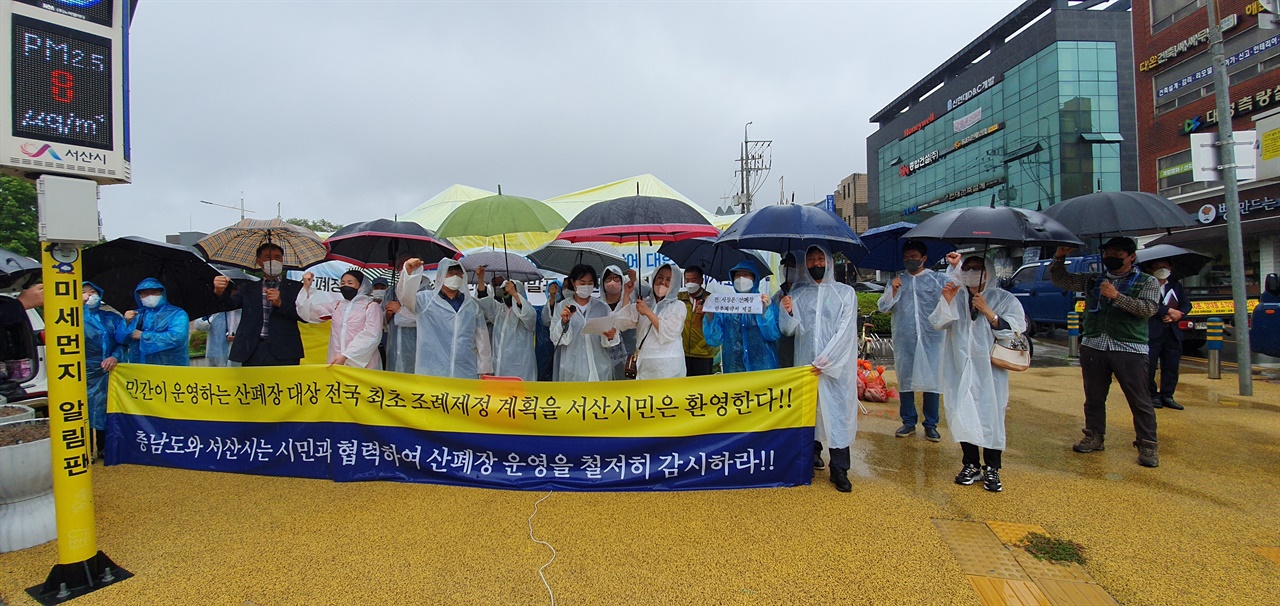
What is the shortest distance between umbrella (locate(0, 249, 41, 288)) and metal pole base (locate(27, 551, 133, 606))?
10.3 ft

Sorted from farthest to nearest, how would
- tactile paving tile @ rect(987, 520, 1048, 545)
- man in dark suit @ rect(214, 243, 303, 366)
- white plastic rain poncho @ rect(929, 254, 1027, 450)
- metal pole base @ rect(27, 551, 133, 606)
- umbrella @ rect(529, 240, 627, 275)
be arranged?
umbrella @ rect(529, 240, 627, 275), man in dark suit @ rect(214, 243, 303, 366), white plastic rain poncho @ rect(929, 254, 1027, 450), tactile paving tile @ rect(987, 520, 1048, 545), metal pole base @ rect(27, 551, 133, 606)

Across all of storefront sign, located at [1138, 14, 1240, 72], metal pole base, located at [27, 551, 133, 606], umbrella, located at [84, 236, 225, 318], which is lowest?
metal pole base, located at [27, 551, 133, 606]

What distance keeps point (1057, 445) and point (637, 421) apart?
3506 millimetres

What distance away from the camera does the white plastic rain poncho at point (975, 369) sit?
386 cm

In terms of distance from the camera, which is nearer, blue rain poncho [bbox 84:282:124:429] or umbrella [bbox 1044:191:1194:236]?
umbrella [bbox 1044:191:1194:236]

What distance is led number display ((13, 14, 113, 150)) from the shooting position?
2.48 m

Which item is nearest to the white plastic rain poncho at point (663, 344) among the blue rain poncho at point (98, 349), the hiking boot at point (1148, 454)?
the hiking boot at point (1148, 454)

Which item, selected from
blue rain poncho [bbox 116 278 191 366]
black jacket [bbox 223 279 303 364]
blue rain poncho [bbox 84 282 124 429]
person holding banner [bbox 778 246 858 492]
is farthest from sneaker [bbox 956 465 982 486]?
blue rain poncho [bbox 84 282 124 429]

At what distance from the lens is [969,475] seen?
3.93m

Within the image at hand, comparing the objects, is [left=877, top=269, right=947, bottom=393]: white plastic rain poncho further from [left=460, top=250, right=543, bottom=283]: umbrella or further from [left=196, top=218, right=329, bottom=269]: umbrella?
[left=196, top=218, right=329, bottom=269]: umbrella

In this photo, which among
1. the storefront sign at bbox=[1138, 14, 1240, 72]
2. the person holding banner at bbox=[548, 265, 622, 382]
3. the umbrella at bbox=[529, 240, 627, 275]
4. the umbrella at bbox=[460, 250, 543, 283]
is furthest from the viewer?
the storefront sign at bbox=[1138, 14, 1240, 72]

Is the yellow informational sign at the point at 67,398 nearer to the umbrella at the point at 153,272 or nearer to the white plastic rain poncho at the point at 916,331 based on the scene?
the umbrella at the point at 153,272

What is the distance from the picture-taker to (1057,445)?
190 inches

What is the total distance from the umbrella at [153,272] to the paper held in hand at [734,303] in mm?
4131
